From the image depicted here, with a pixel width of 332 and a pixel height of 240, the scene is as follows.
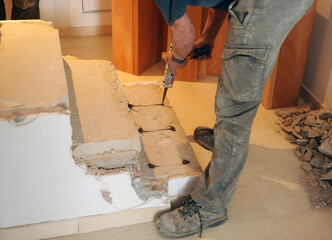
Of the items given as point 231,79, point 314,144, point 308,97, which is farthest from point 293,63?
point 231,79

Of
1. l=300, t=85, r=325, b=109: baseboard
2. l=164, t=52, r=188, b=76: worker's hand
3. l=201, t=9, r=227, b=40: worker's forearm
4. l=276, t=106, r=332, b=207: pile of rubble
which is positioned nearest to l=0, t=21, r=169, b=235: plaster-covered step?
l=164, t=52, r=188, b=76: worker's hand

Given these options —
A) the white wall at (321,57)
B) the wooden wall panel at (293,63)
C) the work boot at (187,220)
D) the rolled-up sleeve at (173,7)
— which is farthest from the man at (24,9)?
the white wall at (321,57)

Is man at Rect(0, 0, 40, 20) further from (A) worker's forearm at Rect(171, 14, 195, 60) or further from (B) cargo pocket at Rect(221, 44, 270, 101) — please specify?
(B) cargo pocket at Rect(221, 44, 270, 101)

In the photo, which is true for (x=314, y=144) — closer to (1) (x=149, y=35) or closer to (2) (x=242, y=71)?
(2) (x=242, y=71)

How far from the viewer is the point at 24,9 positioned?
2920 millimetres

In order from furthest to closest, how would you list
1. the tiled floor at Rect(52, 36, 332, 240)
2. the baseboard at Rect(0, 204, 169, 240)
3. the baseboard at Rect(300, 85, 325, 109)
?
1. the baseboard at Rect(300, 85, 325, 109)
2. the tiled floor at Rect(52, 36, 332, 240)
3. the baseboard at Rect(0, 204, 169, 240)

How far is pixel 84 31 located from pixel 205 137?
76.7 inches

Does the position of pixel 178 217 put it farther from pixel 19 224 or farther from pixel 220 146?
pixel 19 224

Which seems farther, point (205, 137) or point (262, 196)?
point (205, 137)

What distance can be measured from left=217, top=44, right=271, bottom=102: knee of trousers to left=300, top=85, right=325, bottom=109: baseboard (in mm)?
1367

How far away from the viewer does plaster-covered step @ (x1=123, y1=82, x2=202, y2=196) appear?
192 cm

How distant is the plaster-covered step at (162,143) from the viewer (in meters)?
1.92

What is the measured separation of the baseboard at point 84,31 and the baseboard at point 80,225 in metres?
2.37

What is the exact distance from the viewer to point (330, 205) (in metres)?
2.05
